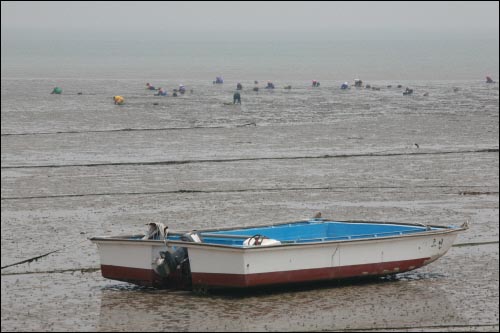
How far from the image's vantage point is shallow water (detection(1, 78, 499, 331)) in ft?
57.3

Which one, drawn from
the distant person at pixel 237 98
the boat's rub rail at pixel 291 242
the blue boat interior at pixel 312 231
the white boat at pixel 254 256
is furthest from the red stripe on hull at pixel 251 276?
the distant person at pixel 237 98

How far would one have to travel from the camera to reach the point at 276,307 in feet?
57.8

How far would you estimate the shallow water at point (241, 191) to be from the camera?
17.5 meters

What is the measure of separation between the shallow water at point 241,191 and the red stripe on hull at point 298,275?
266 millimetres

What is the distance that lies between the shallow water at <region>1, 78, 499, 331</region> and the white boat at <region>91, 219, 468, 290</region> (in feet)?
1.04

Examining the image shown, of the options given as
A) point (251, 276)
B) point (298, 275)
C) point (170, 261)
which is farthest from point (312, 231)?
point (170, 261)

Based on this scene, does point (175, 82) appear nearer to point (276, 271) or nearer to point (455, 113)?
point (455, 113)

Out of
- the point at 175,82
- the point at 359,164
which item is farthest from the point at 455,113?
the point at 175,82

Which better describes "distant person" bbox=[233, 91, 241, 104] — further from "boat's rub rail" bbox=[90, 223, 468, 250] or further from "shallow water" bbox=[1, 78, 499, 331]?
"boat's rub rail" bbox=[90, 223, 468, 250]

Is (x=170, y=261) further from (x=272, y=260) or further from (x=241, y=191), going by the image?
(x=241, y=191)

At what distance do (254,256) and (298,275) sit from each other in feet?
3.07

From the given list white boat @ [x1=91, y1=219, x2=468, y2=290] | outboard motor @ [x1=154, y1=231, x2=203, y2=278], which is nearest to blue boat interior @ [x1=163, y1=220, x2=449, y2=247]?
white boat @ [x1=91, y1=219, x2=468, y2=290]

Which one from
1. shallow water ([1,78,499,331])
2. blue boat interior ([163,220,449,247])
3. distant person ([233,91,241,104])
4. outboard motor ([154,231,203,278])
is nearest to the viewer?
shallow water ([1,78,499,331])

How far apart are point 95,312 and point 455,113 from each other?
3520 centimetres
